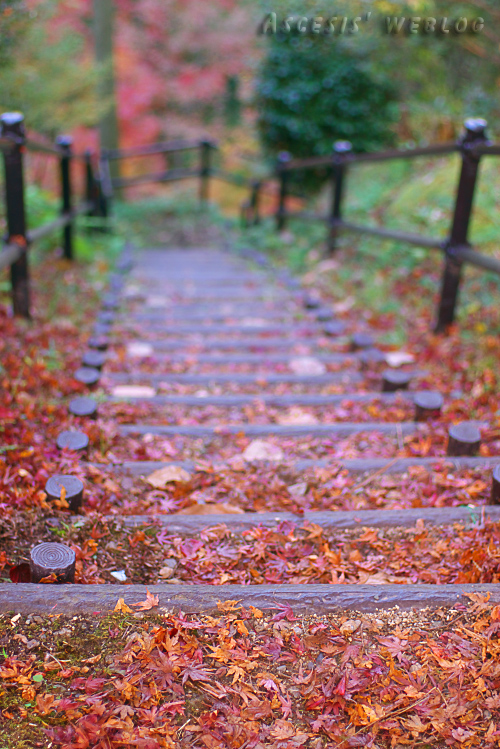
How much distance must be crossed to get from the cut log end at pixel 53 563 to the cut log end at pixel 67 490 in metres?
0.26

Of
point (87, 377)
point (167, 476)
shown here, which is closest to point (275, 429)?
point (167, 476)

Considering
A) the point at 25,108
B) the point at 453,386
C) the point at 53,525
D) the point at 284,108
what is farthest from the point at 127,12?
the point at 53,525

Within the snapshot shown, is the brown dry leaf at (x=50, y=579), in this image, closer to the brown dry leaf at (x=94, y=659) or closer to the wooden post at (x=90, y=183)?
the brown dry leaf at (x=94, y=659)

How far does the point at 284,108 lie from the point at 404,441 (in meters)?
8.28

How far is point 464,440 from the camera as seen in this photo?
229cm

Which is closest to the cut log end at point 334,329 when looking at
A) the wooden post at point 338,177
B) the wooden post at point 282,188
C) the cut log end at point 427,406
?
the cut log end at point 427,406

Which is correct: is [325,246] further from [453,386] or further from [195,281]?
[453,386]

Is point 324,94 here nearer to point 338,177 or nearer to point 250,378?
point 338,177

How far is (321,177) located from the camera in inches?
390

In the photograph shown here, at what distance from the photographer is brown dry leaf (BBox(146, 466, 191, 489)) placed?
2208 millimetres

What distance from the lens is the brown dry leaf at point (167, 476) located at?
7.24 feet

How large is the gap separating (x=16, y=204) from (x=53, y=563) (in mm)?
2507

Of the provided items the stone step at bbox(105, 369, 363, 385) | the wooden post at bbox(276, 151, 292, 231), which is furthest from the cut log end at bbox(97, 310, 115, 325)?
the wooden post at bbox(276, 151, 292, 231)

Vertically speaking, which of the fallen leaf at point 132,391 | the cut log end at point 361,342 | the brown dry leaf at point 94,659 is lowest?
the fallen leaf at point 132,391
